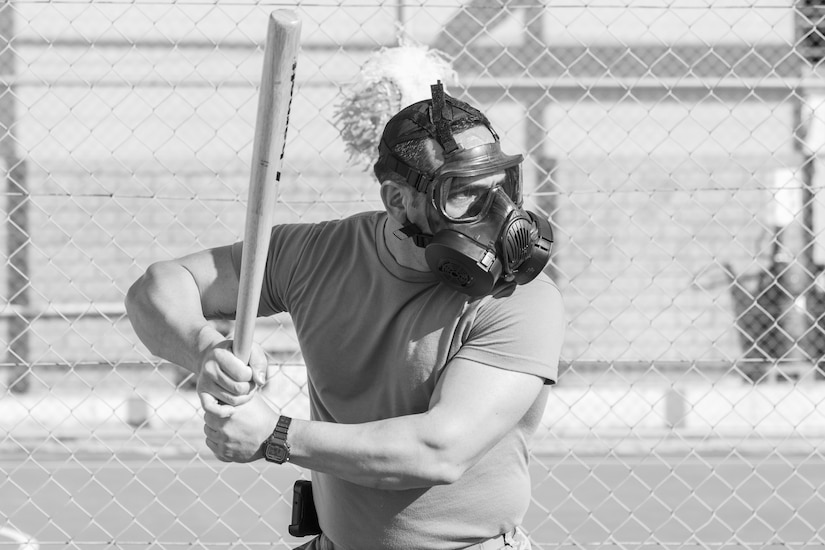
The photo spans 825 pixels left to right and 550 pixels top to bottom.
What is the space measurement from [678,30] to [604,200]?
2.05 m

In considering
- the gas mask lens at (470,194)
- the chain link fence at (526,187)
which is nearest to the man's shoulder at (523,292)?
the gas mask lens at (470,194)

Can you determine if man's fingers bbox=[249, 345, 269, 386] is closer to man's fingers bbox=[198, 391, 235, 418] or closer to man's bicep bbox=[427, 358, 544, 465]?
man's fingers bbox=[198, 391, 235, 418]

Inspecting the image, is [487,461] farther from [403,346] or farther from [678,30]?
[678,30]

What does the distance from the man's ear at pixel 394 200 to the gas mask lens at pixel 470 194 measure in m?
0.13

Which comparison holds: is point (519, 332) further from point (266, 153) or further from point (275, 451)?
point (266, 153)

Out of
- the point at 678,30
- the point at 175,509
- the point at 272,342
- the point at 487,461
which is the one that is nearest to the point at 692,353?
the point at 678,30

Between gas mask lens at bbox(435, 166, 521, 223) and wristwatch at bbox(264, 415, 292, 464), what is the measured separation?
56 cm

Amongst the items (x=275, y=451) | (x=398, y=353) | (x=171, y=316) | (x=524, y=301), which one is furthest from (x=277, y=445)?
(x=524, y=301)

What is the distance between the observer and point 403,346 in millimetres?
2357

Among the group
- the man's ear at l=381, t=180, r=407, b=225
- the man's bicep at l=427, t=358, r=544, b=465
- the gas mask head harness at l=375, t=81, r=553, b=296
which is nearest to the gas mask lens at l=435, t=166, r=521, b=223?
the gas mask head harness at l=375, t=81, r=553, b=296

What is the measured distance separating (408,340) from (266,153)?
0.62 metres

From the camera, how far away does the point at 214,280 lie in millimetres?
2613

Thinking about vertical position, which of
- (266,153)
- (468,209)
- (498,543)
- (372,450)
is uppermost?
(266,153)

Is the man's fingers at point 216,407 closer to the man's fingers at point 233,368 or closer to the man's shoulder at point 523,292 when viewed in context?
the man's fingers at point 233,368
